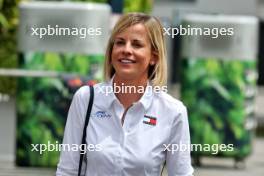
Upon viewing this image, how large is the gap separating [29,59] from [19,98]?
0.42 meters

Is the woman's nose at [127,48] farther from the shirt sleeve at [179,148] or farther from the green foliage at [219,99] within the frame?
the green foliage at [219,99]

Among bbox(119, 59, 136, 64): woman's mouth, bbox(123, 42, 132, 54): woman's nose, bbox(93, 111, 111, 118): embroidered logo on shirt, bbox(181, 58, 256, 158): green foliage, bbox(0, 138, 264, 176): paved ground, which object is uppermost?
bbox(123, 42, 132, 54): woman's nose

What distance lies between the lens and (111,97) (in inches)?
147

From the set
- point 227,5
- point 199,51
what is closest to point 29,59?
point 199,51

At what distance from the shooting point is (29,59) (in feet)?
32.8

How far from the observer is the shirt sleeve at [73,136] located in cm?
371

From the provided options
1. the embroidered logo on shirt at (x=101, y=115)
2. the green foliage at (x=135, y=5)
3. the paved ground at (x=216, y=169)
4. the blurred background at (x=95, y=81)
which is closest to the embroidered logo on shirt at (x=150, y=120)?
the embroidered logo on shirt at (x=101, y=115)

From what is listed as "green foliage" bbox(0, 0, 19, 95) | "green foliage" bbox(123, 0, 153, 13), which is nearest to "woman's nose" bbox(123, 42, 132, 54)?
"green foliage" bbox(0, 0, 19, 95)

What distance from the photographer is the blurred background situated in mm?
9898

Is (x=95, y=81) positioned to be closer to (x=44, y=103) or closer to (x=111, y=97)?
(x=44, y=103)

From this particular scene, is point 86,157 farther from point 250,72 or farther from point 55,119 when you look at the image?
point 250,72

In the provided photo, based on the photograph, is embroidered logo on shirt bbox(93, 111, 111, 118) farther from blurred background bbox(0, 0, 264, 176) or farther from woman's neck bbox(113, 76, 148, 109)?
blurred background bbox(0, 0, 264, 176)

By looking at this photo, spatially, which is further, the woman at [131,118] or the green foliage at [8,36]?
the green foliage at [8,36]

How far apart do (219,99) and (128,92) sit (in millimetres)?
7496
